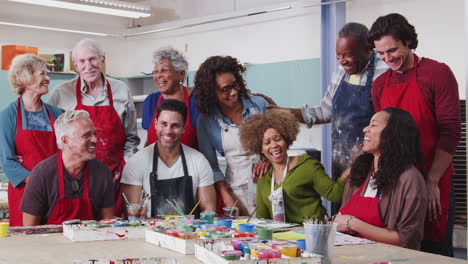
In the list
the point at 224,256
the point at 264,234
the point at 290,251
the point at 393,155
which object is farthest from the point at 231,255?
the point at 393,155

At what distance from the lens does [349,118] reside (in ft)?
13.5

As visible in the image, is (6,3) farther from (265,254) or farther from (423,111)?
(265,254)

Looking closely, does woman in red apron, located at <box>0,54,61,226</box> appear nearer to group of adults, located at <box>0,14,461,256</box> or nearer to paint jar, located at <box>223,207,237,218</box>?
group of adults, located at <box>0,14,461,256</box>

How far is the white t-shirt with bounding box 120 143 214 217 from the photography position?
4008mm

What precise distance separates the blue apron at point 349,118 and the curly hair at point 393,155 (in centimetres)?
60

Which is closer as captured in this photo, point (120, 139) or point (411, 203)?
point (411, 203)

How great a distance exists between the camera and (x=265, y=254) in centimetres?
213

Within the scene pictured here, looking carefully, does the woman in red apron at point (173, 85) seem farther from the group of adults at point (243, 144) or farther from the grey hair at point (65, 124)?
the grey hair at point (65, 124)

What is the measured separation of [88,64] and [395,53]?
200 centimetres

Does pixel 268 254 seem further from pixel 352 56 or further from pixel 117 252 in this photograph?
pixel 352 56

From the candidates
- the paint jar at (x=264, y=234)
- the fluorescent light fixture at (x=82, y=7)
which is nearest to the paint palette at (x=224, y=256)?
the paint jar at (x=264, y=234)

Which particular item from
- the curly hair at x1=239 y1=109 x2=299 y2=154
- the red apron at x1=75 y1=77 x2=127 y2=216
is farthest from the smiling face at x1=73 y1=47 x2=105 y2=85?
the curly hair at x1=239 y1=109 x2=299 y2=154

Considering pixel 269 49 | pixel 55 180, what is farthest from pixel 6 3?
pixel 55 180

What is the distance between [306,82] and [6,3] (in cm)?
473
